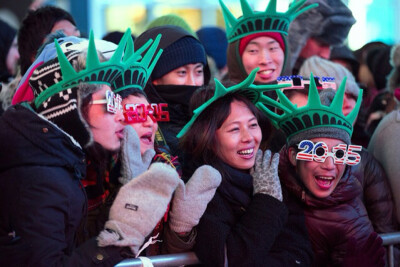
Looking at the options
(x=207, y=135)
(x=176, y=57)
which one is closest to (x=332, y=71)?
(x=176, y=57)

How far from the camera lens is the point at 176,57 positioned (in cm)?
402

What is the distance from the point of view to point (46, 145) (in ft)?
7.82

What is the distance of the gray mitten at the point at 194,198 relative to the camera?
2.94 m

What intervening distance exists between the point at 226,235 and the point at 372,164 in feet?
4.24

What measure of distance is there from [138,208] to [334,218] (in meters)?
1.35

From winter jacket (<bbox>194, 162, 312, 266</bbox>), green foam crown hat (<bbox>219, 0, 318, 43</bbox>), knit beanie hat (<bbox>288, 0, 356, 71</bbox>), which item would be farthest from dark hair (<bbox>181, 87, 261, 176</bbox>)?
knit beanie hat (<bbox>288, 0, 356, 71</bbox>)

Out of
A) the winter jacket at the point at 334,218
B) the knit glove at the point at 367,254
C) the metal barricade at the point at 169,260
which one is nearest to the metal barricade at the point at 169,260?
the metal barricade at the point at 169,260

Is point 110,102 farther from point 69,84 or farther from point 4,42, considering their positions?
point 4,42

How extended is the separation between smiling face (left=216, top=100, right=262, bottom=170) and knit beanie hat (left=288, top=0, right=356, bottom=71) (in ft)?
7.01

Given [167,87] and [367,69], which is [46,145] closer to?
[167,87]

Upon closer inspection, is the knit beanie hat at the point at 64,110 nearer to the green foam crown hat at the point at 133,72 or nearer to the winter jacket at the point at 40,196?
the winter jacket at the point at 40,196

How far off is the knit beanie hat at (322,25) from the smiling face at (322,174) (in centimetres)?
206

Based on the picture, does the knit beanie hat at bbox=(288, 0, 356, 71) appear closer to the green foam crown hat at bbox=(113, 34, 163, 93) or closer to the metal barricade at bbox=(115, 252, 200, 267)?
the green foam crown hat at bbox=(113, 34, 163, 93)

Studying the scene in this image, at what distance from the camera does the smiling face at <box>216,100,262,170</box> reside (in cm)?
332
